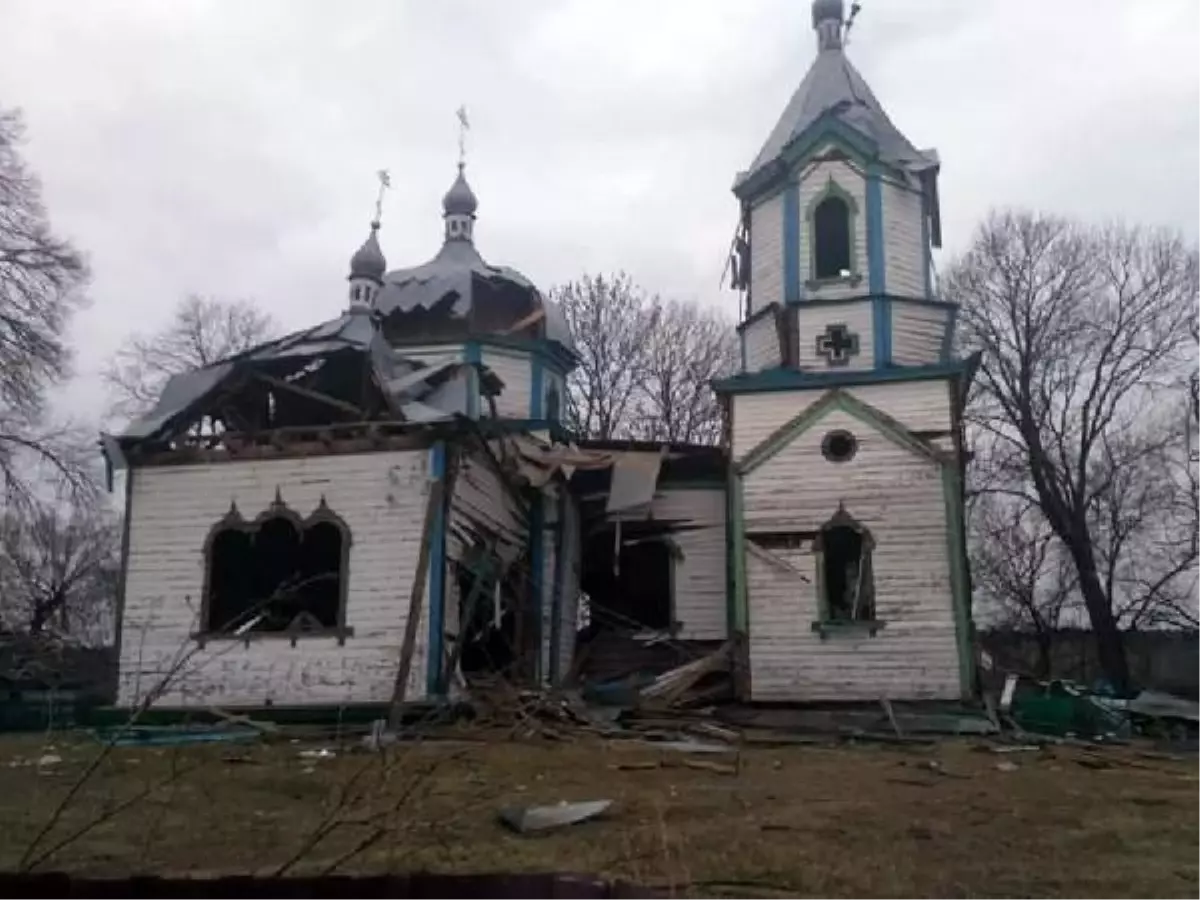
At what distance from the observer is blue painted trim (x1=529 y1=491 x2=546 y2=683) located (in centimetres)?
2095

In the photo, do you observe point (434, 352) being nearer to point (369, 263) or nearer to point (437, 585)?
point (369, 263)

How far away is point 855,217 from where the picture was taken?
21.8 m

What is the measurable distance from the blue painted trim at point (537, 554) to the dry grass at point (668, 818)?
6.53 metres

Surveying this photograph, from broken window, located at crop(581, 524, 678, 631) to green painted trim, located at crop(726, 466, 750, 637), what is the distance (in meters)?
1.89

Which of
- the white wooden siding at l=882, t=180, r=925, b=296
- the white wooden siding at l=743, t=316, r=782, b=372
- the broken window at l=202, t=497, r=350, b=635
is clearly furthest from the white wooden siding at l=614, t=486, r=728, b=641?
the broken window at l=202, t=497, r=350, b=635

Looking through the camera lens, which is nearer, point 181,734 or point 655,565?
point 181,734

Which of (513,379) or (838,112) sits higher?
(838,112)

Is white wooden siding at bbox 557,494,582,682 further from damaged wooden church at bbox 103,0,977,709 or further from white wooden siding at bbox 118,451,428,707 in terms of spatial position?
white wooden siding at bbox 118,451,428,707

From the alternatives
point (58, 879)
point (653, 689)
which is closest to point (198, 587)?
point (653, 689)

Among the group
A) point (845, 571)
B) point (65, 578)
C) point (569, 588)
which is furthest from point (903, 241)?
point (65, 578)

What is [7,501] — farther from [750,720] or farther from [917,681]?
[917,681]

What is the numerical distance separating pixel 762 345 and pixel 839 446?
8.00 ft

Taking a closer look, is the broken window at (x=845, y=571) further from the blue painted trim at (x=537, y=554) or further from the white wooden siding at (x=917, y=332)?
the blue painted trim at (x=537, y=554)

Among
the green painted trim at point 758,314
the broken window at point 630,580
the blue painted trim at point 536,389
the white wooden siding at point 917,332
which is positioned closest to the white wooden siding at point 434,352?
the blue painted trim at point 536,389
